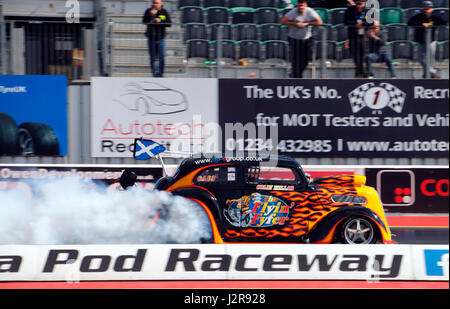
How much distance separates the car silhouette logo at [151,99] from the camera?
39.5ft

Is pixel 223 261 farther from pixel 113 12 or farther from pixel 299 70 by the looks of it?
pixel 113 12

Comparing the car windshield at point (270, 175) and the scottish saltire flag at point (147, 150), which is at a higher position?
the scottish saltire flag at point (147, 150)

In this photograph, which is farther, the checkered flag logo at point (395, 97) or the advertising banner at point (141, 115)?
the checkered flag logo at point (395, 97)

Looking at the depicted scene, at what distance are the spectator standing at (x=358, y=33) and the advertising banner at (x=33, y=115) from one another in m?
5.53

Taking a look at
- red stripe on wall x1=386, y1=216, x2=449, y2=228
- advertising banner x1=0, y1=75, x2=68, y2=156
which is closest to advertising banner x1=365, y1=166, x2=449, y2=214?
red stripe on wall x1=386, y1=216, x2=449, y2=228

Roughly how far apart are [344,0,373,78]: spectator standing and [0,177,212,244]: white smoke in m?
5.61

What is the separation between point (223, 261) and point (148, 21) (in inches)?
251

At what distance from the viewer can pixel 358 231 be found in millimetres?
8398

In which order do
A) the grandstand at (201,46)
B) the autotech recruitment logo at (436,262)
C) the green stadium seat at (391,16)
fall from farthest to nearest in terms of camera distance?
the green stadium seat at (391,16)
the grandstand at (201,46)
the autotech recruitment logo at (436,262)

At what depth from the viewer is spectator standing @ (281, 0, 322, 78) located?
12211 millimetres

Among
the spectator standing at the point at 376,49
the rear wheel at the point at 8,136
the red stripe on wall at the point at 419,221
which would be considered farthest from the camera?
the spectator standing at the point at 376,49

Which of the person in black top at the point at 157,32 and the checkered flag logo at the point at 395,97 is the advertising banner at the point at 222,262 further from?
the person in black top at the point at 157,32

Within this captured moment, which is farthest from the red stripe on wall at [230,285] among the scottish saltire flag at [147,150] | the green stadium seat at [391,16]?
the green stadium seat at [391,16]
